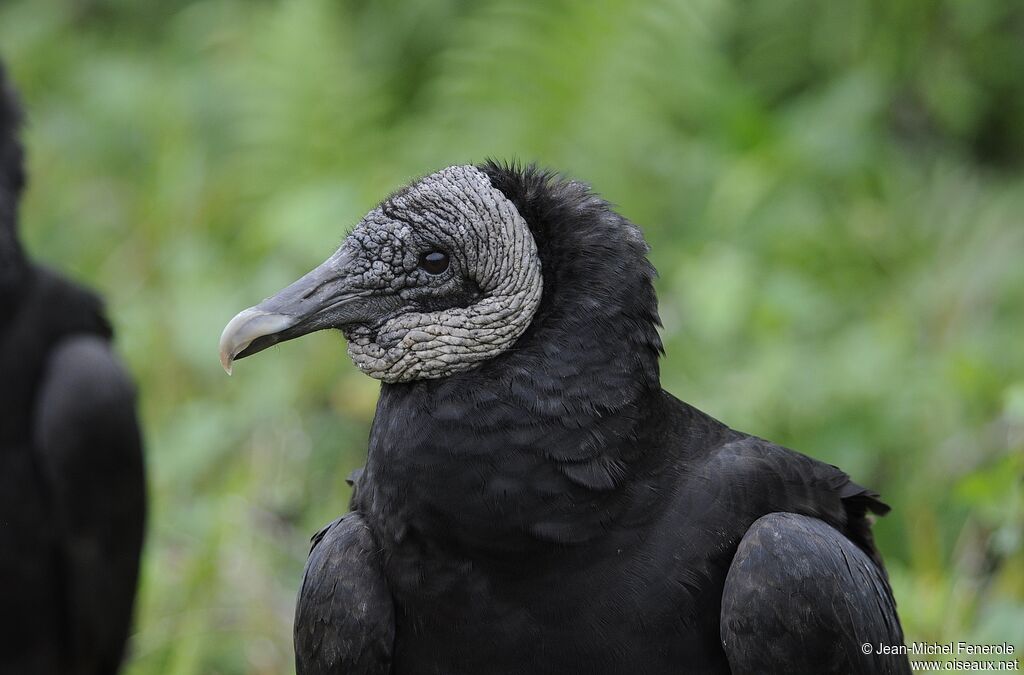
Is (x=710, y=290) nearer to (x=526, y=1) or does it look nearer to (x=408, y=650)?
(x=526, y=1)

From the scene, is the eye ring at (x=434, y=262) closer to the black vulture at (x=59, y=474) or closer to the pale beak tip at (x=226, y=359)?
the pale beak tip at (x=226, y=359)

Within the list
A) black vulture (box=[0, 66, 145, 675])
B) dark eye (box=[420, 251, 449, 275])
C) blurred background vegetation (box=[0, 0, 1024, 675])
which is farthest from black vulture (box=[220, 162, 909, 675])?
black vulture (box=[0, 66, 145, 675])

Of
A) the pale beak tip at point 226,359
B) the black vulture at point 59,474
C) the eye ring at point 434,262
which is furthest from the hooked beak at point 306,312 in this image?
the black vulture at point 59,474

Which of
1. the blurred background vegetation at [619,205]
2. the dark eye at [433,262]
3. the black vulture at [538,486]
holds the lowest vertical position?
the black vulture at [538,486]

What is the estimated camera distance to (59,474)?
3.87 meters

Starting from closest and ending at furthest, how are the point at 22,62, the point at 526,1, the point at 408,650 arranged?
the point at 408,650
the point at 526,1
the point at 22,62

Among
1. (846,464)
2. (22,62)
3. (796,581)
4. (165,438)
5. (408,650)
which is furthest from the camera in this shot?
(22,62)

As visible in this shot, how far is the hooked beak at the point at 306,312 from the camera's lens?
7.55 feet

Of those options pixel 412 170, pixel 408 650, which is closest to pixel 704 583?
pixel 408 650

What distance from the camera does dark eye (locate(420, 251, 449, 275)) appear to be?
239cm

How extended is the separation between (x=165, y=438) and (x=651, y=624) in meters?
3.30

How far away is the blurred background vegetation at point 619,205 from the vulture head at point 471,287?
1.48 meters

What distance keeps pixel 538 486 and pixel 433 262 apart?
470 mm

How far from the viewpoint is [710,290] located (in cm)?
469
